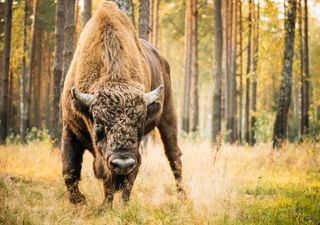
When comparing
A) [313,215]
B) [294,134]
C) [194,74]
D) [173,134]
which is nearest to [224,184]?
[173,134]

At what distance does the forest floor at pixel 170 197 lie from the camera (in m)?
4.72

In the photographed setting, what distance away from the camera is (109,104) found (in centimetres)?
453

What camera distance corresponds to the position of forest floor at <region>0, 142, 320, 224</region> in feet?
15.5

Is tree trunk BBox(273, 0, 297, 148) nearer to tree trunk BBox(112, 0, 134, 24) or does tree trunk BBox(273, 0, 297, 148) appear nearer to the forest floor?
the forest floor

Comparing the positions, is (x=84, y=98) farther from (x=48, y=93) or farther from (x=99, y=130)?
(x=48, y=93)

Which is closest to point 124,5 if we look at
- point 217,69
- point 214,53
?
point 217,69

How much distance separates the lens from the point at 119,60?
5266 millimetres

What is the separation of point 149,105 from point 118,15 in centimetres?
203

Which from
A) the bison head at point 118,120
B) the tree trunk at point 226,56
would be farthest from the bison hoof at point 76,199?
the tree trunk at point 226,56

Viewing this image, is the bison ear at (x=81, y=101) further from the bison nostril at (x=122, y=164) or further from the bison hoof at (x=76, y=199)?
the bison hoof at (x=76, y=199)

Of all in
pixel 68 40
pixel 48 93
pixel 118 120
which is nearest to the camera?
pixel 118 120

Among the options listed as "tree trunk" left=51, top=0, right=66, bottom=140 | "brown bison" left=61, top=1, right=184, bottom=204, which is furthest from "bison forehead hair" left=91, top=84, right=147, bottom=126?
"tree trunk" left=51, top=0, right=66, bottom=140

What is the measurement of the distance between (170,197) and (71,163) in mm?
1616

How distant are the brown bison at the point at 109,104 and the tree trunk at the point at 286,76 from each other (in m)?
6.86
